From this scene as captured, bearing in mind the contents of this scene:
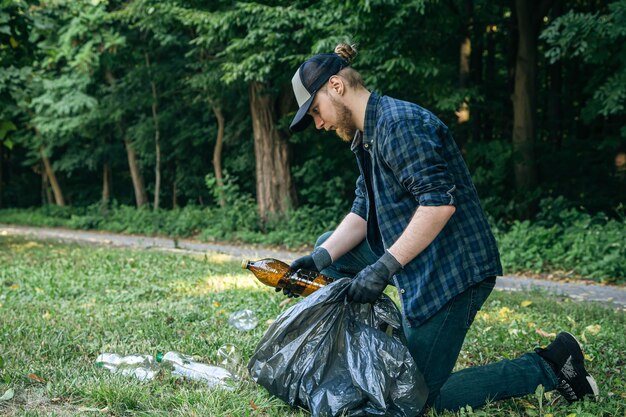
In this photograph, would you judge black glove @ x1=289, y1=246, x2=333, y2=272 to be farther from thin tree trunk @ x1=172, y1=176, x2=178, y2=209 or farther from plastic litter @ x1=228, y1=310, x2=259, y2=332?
thin tree trunk @ x1=172, y1=176, x2=178, y2=209

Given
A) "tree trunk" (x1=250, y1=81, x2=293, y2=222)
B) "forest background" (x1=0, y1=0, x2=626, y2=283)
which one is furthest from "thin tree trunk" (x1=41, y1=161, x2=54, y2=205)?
"tree trunk" (x1=250, y1=81, x2=293, y2=222)

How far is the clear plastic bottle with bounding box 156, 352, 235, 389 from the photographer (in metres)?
3.84

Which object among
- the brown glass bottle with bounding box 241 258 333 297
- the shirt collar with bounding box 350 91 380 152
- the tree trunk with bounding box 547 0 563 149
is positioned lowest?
the brown glass bottle with bounding box 241 258 333 297

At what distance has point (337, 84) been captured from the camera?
10.6ft

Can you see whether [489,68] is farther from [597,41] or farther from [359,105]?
[359,105]

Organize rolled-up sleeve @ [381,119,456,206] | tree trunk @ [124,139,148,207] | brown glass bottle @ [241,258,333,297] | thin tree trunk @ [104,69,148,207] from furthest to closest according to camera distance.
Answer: tree trunk @ [124,139,148,207] → thin tree trunk @ [104,69,148,207] → brown glass bottle @ [241,258,333,297] → rolled-up sleeve @ [381,119,456,206]

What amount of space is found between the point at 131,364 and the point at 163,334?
0.83 metres

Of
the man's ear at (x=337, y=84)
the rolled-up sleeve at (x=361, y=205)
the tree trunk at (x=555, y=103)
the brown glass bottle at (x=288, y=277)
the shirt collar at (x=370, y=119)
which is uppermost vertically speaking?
the tree trunk at (x=555, y=103)

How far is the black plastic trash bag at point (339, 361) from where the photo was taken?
3.13m

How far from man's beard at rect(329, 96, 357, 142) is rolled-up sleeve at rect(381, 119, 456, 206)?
0.92ft

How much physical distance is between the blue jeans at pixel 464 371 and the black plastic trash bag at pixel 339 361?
102 mm

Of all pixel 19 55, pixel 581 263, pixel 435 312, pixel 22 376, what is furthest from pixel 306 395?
pixel 19 55

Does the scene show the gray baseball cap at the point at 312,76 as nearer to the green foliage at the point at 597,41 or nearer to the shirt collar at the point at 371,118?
the shirt collar at the point at 371,118

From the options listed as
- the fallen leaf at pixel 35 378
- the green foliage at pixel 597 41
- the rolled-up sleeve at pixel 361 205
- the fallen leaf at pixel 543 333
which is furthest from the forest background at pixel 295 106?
the fallen leaf at pixel 35 378
